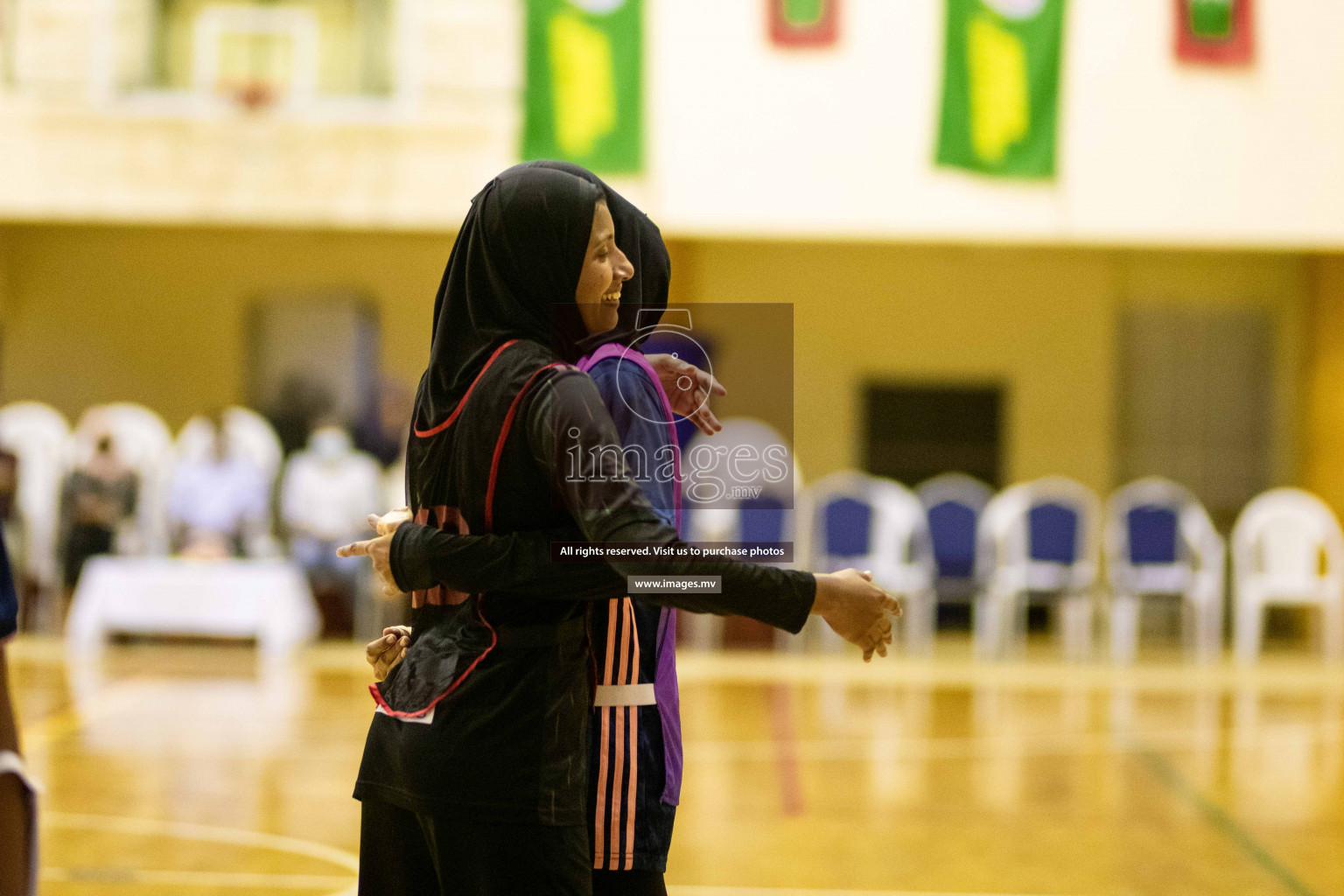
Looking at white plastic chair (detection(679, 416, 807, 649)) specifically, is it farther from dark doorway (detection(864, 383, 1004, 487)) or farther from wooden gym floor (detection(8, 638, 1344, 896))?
dark doorway (detection(864, 383, 1004, 487))

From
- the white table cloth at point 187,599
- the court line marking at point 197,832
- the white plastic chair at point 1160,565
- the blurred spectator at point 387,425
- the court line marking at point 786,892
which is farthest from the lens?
the blurred spectator at point 387,425

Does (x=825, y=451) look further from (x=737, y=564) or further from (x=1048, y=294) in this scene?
(x=737, y=564)

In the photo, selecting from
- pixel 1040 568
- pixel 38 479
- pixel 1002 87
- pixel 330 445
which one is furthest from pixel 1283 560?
pixel 38 479

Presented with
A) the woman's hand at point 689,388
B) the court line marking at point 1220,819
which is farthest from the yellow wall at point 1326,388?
the woman's hand at point 689,388

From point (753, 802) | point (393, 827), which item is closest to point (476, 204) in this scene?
point (393, 827)

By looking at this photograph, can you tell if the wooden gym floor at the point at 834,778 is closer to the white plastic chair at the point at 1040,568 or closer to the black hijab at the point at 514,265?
the white plastic chair at the point at 1040,568

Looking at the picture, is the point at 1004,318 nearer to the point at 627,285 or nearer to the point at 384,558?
the point at 627,285

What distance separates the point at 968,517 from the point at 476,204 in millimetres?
8127

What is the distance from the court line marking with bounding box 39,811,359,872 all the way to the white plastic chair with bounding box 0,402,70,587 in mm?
4934

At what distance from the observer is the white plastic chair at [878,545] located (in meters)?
8.96

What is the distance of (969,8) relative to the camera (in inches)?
348

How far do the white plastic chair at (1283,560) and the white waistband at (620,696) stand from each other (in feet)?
26.6

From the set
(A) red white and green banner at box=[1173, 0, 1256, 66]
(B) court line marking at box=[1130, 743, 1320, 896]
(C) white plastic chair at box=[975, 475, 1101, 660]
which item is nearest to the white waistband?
(B) court line marking at box=[1130, 743, 1320, 896]

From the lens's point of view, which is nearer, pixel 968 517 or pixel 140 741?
pixel 140 741
